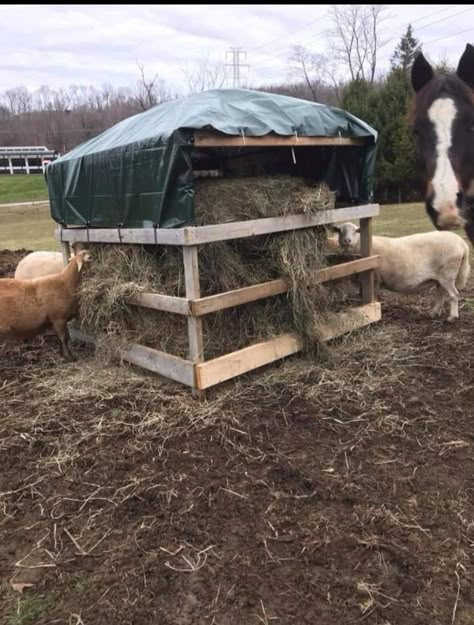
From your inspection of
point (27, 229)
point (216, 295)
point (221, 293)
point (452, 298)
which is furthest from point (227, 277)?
point (27, 229)

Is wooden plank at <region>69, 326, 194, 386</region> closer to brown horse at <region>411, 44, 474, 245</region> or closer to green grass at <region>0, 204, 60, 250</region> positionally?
brown horse at <region>411, 44, 474, 245</region>

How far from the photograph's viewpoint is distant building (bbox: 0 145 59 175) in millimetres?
74688

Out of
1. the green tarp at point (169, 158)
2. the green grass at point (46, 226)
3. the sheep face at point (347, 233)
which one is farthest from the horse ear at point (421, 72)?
the green grass at point (46, 226)

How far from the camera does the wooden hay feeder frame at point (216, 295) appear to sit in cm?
446

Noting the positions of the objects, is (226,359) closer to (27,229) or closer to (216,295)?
(216,295)

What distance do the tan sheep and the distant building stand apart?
75.8 meters

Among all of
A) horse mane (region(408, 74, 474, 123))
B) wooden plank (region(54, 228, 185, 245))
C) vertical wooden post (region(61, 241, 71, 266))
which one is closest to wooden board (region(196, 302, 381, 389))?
wooden plank (region(54, 228, 185, 245))

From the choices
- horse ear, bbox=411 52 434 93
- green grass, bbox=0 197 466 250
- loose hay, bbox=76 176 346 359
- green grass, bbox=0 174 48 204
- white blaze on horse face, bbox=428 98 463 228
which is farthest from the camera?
green grass, bbox=0 174 48 204

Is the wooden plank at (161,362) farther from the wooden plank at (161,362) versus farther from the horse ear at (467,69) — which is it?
the horse ear at (467,69)

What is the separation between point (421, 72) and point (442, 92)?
62cm

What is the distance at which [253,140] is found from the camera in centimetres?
465

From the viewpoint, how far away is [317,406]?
173 inches

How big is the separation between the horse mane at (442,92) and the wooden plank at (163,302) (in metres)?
2.49

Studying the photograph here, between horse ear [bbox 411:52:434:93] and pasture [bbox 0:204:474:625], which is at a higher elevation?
horse ear [bbox 411:52:434:93]
